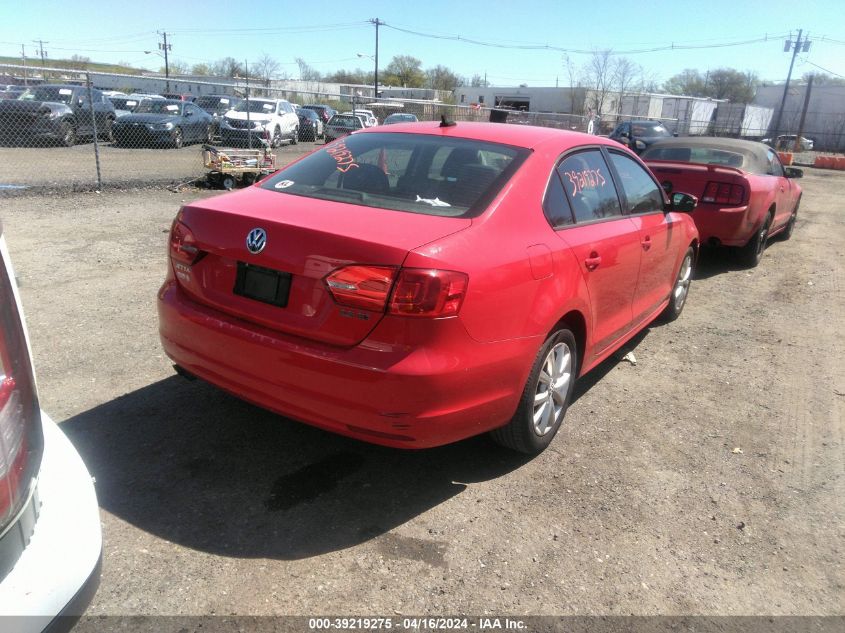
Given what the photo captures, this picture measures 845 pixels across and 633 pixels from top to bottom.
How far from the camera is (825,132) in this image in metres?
52.8

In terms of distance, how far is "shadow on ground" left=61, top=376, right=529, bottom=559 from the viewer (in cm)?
280

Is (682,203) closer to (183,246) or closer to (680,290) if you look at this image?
(680,290)

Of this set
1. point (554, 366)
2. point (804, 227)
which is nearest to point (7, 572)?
point (554, 366)

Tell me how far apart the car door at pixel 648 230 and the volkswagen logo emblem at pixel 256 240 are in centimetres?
252

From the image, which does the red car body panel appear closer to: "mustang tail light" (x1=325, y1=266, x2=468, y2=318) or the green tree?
"mustang tail light" (x1=325, y1=266, x2=468, y2=318)

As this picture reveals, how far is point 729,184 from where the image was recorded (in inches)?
308

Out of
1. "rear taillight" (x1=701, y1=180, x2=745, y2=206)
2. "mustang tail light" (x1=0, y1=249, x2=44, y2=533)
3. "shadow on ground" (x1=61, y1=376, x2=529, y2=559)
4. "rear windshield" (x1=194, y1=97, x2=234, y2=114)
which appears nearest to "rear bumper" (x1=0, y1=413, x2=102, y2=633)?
"mustang tail light" (x1=0, y1=249, x2=44, y2=533)

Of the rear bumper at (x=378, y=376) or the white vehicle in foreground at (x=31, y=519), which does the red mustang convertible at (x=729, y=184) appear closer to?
the rear bumper at (x=378, y=376)

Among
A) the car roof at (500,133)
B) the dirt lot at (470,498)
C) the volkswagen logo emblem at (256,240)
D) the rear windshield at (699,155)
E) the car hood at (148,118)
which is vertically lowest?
the dirt lot at (470,498)

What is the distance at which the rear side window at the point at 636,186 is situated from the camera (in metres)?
4.45

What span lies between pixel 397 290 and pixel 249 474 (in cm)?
128

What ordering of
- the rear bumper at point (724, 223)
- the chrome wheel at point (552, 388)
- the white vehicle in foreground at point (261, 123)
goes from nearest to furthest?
1. the chrome wheel at point (552, 388)
2. the rear bumper at point (724, 223)
3. the white vehicle in foreground at point (261, 123)

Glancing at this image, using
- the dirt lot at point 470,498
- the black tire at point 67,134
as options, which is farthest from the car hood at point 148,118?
the dirt lot at point 470,498

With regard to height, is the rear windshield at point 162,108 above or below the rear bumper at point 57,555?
above
